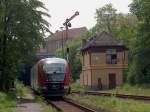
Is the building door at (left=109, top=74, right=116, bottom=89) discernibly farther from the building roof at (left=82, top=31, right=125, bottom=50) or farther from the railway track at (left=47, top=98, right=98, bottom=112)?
the railway track at (left=47, top=98, right=98, bottom=112)

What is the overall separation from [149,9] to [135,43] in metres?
4.61

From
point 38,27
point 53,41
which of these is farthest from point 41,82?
point 53,41

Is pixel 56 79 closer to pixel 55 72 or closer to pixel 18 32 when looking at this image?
pixel 55 72

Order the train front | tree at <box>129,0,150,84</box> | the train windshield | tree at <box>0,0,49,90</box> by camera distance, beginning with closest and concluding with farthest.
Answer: tree at <box>0,0,49,90</box> < the train front < the train windshield < tree at <box>129,0,150,84</box>

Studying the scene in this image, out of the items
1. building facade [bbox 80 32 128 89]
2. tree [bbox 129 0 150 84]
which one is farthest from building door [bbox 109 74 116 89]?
tree [bbox 129 0 150 84]

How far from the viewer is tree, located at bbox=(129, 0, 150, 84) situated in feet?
214

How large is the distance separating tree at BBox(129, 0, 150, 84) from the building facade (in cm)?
561

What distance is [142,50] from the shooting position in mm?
65812

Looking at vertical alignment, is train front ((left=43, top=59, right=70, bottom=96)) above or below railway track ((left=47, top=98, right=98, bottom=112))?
above

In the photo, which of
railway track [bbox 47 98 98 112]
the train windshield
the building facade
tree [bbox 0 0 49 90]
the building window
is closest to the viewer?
railway track [bbox 47 98 98 112]

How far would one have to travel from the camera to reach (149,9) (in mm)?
65812

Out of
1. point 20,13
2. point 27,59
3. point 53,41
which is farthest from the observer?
point 53,41

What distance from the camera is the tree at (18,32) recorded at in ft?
131

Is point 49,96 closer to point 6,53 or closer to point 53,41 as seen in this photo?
point 6,53
